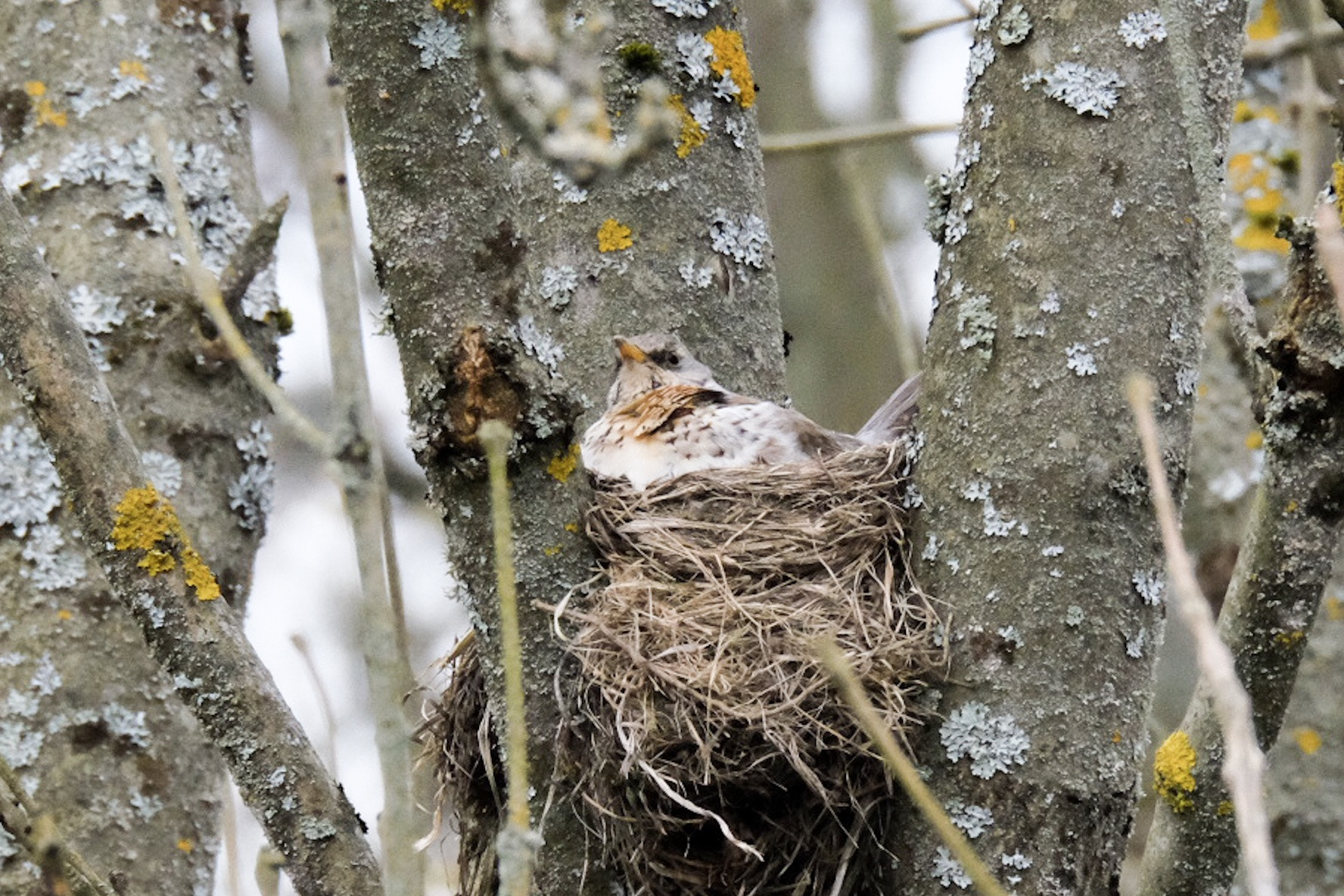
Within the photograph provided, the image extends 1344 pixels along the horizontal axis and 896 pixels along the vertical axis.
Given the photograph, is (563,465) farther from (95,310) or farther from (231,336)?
(95,310)

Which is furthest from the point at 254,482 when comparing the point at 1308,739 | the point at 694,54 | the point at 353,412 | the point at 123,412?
the point at 1308,739

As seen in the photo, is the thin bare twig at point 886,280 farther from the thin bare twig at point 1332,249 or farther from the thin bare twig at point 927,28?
the thin bare twig at point 1332,249

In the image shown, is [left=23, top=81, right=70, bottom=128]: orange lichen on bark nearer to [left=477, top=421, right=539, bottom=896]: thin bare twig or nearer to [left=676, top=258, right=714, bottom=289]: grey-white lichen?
[left=676, top=258, right=714, bottom=289]: grey-white lichen

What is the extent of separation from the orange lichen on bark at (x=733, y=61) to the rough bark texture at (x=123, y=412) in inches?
47.5

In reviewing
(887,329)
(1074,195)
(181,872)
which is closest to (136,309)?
(181,872)

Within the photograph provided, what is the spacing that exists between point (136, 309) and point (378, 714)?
233 cm

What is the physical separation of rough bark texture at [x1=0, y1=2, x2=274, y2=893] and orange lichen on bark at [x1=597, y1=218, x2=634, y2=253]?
33.0 inches

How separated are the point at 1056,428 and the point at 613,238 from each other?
140 centimetres

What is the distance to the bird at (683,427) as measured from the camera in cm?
360

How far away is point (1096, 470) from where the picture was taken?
2486mm

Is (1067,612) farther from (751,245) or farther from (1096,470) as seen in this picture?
(751,245)

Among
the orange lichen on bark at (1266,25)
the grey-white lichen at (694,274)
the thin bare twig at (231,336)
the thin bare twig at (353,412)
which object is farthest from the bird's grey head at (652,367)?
the orange lichen on bark at (1266,25)

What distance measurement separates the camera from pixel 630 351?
3.65 m

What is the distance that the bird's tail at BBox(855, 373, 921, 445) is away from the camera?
3785 mm
